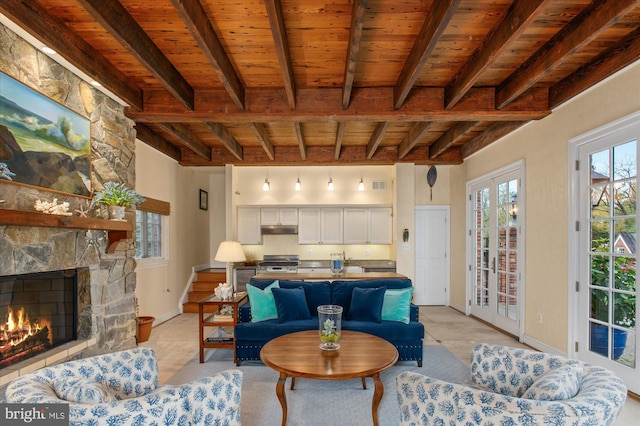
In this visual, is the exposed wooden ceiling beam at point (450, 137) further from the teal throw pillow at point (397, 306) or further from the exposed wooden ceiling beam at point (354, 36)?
the teal throw pillow at point (397, 306)

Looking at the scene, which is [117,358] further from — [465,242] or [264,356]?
[465,242]

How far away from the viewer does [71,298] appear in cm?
309

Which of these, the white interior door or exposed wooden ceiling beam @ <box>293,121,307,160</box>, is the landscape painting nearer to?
exposed wooden ceiling beam @ <box>293,121,307,160</box>

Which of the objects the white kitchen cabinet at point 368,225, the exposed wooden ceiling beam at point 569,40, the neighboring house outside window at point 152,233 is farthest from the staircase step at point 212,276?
the exposed wooden ceiling beam at point 569,40

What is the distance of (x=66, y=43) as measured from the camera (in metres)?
2.52

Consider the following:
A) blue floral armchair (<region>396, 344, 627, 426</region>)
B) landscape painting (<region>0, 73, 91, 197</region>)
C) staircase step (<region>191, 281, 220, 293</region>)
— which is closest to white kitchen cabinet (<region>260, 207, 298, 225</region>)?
staircase step (<region>191, 281, 220, 293</region>)

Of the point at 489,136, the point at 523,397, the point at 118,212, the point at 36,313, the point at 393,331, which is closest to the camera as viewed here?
the point at 523,397

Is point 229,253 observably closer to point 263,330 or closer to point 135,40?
point 263,330

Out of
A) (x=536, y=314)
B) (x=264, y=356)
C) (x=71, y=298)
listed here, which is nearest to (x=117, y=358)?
(x=264, y=356)

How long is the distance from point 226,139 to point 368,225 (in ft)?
10.0

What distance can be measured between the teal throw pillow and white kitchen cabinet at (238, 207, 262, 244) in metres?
3.32

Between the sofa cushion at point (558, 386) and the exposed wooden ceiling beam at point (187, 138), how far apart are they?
4465 millimetres

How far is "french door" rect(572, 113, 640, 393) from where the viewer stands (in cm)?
281

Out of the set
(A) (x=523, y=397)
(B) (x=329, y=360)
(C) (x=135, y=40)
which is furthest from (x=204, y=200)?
(A) (x=523, y=397)
